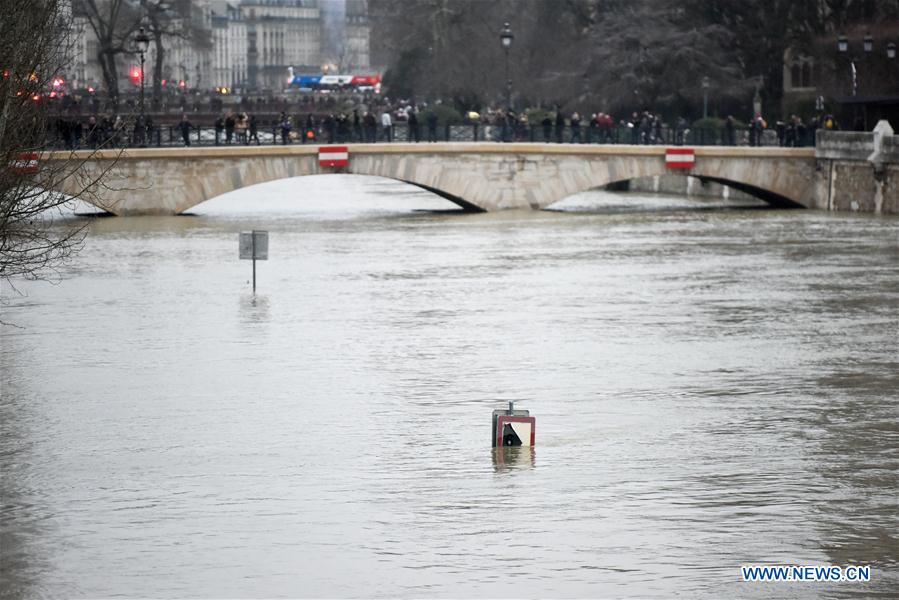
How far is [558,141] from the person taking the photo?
57.4m

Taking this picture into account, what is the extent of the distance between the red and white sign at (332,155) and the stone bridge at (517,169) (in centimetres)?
16

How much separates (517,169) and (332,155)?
549cm

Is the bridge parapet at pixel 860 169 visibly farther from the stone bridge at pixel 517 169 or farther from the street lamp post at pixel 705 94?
the street lamp post at pixel 705 94

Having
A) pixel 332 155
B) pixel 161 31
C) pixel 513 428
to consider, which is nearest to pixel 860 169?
pixel 332 155

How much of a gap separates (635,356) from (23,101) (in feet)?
33.5

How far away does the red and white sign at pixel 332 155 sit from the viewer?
55125mm

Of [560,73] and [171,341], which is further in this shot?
[560,73]

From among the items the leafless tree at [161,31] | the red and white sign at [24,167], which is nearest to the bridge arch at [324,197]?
the leafless tree at [161,31]

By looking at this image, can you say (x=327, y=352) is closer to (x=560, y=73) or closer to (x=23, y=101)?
(x=23, y=101)

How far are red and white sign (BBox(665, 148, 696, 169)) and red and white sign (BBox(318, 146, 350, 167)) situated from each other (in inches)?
364

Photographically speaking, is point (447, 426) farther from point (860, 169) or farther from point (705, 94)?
point (705, 94)

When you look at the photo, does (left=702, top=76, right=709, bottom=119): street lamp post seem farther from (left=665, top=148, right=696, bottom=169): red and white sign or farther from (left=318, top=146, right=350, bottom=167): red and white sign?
(left=318, top=146, right=350, bottom=167): red and white sign

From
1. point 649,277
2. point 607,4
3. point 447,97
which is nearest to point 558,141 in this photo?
point 649,277

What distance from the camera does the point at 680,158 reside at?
184ft
